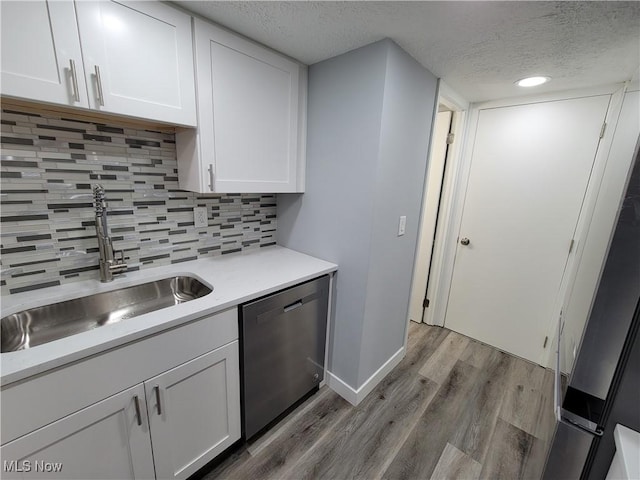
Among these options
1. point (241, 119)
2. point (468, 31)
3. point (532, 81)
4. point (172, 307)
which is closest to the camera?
point (172, 307)

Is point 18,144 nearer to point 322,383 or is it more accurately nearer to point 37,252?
point 37,252

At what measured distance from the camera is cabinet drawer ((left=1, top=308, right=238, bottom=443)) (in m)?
0.78

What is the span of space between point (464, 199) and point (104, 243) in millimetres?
2537

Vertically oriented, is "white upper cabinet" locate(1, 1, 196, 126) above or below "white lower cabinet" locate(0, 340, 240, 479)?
above

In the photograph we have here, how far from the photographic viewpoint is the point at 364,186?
1.51 metres

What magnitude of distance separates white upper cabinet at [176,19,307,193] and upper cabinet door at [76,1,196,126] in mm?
72

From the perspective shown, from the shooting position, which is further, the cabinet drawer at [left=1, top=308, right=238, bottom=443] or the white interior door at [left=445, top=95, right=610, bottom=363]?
the white interior door at [left=445, top=95, right=610, bottom=363]

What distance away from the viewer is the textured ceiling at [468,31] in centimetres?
108

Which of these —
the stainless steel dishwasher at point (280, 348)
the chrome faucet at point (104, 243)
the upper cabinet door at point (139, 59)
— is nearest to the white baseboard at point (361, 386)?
the stainless steel dishwasher at point (280, 348)

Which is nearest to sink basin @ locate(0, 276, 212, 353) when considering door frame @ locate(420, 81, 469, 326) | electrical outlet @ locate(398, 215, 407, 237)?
electrical outlet @ locate(398, 215, 407, 237)

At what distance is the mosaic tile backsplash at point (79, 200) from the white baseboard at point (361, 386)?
1.26 metres

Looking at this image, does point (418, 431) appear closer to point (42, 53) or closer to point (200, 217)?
point (200, 217)

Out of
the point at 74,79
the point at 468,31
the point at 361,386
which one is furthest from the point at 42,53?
the point at 361,386

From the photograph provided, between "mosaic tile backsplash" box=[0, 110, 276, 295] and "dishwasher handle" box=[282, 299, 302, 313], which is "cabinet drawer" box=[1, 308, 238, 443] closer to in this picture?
"dishwasher handle" box=[282, 299, 302, 313]
